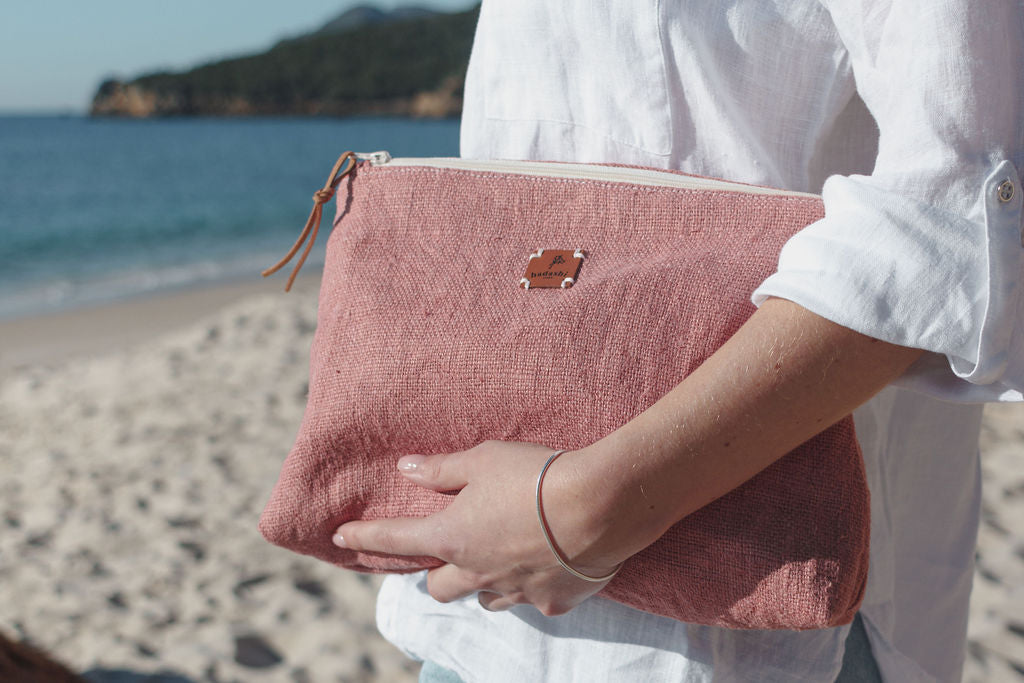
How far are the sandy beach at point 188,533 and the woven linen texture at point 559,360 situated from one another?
1765mm

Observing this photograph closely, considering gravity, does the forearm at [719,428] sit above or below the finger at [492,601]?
above

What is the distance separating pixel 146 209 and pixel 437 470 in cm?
1901

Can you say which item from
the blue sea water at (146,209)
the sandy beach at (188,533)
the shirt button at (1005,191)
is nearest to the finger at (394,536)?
the shirt button at (1005,191)

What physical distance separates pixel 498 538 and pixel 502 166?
401 mm

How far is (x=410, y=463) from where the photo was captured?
87cm

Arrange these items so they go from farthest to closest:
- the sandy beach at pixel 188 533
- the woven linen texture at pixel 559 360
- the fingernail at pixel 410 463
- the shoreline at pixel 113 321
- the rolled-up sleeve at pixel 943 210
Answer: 1. the shoreline at pixel 113 321
2. the sandy beach at pixel 188 533
3. the fingernail at pixel 410 463
4. the woven linen texture at pixel 559 360
5. the rolled-up sleeve at pixel 943 210

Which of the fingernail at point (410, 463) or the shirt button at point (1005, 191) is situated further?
the fingernail at point (410, 463)

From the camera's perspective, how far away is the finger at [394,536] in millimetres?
812

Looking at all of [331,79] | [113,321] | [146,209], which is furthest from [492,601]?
[331,79]

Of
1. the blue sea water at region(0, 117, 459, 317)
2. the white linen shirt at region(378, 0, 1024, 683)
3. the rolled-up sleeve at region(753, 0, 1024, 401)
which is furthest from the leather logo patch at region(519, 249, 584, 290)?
the blue sea water at region(0, 117, 459, 317)

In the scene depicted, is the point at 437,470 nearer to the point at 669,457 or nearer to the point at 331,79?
the point at 669,457

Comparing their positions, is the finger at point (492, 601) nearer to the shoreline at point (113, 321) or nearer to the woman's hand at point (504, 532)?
the woman's hand at point (504, 532)

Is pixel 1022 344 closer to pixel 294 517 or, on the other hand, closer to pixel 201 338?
pixel 294 517

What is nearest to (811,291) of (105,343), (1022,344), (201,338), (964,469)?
(1022,344)
